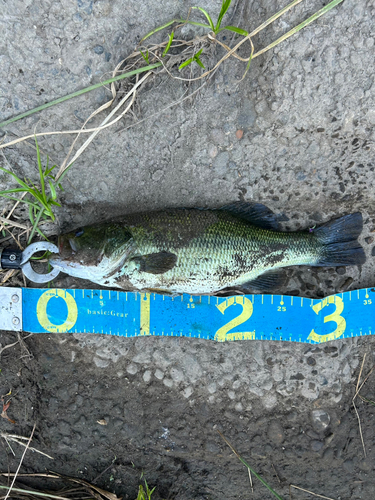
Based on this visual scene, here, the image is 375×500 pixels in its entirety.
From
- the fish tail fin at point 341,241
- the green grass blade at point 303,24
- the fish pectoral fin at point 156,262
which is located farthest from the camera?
the fish tail fin at point 341,241

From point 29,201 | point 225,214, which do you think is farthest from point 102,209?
point 225,214

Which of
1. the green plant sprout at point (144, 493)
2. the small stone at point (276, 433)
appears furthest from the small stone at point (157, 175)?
the green plant sprout at point (144, 493)

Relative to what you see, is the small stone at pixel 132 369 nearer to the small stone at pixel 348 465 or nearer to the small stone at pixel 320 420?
the small stone at pixel 320 420

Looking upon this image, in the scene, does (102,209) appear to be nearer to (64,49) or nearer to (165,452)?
(64,49)

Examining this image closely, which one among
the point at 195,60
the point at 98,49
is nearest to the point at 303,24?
the point at 195,60

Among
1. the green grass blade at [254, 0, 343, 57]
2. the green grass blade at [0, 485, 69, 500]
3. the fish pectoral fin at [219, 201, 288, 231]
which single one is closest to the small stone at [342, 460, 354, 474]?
the fish pectoral fin at [219, 201, 288, 231]

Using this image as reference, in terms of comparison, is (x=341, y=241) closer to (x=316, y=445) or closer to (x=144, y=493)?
(x=316, y=445)
